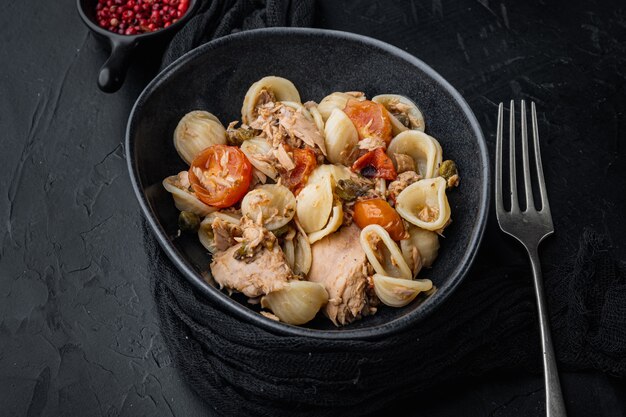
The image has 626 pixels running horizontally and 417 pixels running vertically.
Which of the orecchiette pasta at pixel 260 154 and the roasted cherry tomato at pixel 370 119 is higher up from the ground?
the roasted cherry tomato at pixel 370 119

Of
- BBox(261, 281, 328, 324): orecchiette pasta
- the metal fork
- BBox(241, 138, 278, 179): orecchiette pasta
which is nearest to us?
BBox(261, 281, 328, 324): orecchiette pasta

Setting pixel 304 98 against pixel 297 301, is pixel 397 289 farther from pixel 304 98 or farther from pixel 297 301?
pixel 304 98

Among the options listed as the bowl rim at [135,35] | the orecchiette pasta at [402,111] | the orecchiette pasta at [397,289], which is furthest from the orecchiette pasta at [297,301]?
the bowl rim at [135,35]

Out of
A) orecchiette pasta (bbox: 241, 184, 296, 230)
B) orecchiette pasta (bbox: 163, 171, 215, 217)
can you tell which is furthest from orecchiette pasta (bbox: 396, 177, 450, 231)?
orecchiette pasta (bbox: 163, 171, 215, 217)

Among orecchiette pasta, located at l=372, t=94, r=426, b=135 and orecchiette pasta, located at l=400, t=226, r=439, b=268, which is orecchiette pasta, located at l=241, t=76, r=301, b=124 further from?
orecchiette pasta, located at l=400, t=226, r=439, b=268

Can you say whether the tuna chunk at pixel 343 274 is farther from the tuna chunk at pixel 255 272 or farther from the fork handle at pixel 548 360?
the fork handle at pixel 548 360

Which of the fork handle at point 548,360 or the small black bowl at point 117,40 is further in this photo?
the small black bowl at point 117,40
